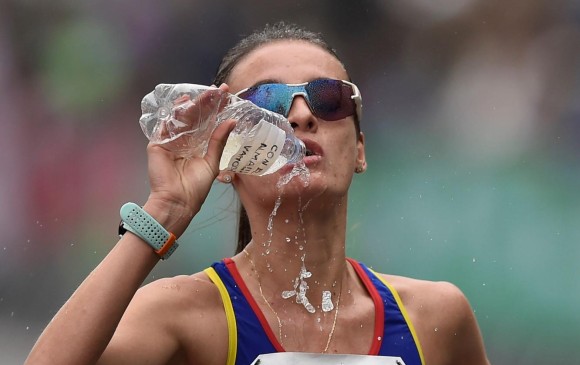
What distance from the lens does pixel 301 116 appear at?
3.02m

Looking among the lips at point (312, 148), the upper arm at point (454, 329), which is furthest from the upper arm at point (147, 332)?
the upper arm at point (454, 329)

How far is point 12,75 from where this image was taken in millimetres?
6539

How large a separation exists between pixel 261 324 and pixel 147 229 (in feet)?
1.92

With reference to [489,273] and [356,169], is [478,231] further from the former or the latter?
[356,169]

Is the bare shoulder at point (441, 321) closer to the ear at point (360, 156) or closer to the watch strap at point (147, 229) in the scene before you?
the ear at point (360, 156)

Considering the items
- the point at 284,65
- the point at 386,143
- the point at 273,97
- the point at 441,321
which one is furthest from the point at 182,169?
the point at 386,143

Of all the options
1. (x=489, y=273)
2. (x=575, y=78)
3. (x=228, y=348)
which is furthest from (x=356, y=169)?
(x=575, y=78)

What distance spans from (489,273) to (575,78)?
62.3 inches

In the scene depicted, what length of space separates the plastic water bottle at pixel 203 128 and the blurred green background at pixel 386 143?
3.28 m

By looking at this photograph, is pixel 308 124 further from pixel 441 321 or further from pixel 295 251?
pixel 441 321

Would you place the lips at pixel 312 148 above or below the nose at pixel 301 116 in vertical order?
below

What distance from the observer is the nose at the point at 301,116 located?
119 inches

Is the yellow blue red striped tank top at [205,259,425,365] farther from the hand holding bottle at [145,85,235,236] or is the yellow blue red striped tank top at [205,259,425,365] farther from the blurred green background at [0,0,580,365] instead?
the blurred green background at [0,0,580,365]

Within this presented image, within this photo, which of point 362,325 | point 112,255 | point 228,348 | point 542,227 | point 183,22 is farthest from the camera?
point 183,22
